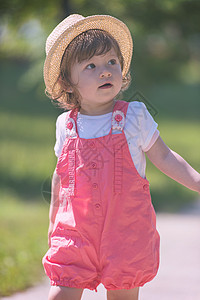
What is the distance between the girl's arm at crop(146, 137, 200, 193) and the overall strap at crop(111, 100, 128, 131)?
20 cm

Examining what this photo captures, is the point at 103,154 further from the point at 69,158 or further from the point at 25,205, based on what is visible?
the point at 25,205

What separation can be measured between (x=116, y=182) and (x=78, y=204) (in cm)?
22

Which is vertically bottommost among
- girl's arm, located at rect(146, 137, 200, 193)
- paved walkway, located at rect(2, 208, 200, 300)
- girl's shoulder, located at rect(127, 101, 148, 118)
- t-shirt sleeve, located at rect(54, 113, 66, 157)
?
paved walkway, located at rect(2, 208, 200, 300)

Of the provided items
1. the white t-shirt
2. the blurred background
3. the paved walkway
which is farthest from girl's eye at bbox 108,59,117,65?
the paved walkway

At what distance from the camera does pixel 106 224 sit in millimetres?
2543

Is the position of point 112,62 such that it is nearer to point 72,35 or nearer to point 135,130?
point 72,35

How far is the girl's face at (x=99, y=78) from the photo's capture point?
261 cm

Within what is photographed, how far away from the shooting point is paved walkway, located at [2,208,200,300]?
3.89m

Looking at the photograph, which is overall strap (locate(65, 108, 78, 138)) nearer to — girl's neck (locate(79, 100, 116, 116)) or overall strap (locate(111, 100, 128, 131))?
girl's neck (locate(79, 100, 116, 116))

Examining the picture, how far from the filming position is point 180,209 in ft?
22.0

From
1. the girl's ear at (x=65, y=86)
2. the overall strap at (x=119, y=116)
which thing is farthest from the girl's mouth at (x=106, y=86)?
the girl's ear at (x=65, y=86)

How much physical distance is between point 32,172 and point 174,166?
7054 millimetres

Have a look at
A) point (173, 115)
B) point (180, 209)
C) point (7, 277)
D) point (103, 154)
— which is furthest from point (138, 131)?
point (173, 115)

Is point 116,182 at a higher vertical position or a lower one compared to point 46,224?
higher
